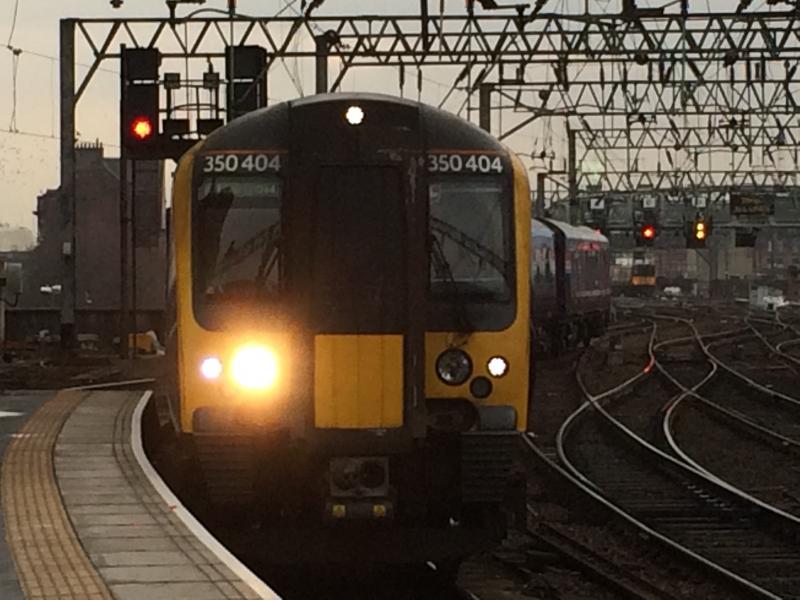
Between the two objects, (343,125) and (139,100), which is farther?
(139,100)

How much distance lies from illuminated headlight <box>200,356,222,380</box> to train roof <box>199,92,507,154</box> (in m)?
1.43

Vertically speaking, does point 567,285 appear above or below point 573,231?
below

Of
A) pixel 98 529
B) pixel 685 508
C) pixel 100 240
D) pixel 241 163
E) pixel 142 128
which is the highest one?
pixel 142 128

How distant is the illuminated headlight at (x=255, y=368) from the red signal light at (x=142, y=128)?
55.4ft

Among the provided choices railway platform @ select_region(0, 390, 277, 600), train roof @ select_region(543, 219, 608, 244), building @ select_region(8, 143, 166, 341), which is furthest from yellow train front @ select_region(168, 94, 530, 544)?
building @ select_region(8, 143, 166, 341)

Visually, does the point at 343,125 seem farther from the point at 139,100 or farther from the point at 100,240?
the point at 100,240

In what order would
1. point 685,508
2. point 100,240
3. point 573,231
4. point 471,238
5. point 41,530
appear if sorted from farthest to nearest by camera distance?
point 100,240, point 573,231, point 685,508, point 471,238, point 41,530

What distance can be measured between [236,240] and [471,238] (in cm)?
153

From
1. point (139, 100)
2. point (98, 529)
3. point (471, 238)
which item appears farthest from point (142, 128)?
point (98, 529)

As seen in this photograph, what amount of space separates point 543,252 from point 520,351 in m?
24.5

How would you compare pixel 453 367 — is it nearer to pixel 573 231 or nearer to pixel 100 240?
pixel 573 231

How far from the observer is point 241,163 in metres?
11.0

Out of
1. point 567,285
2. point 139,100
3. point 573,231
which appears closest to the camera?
point 139,100

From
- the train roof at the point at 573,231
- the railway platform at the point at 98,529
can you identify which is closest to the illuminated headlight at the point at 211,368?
the railway platform at the point at 98,529
